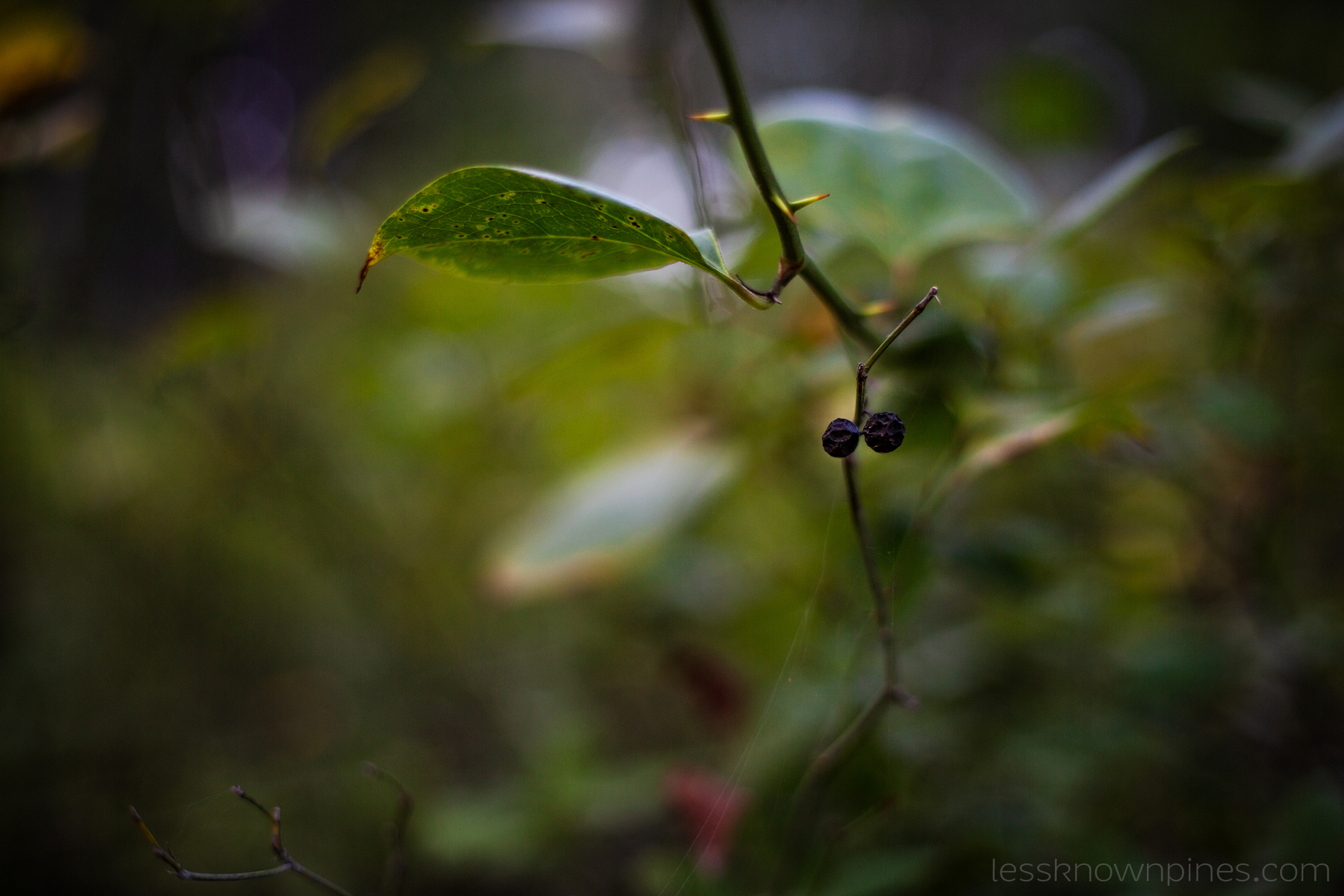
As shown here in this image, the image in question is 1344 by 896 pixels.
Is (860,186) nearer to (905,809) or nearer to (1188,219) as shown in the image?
(1188,219)

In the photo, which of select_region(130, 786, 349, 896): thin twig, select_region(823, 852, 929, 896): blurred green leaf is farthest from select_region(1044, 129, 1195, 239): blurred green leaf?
select_region(130, 786, 349, 896): thin twig

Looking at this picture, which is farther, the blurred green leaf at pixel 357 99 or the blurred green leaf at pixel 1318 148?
the blurred green leaf at pixel 357 99

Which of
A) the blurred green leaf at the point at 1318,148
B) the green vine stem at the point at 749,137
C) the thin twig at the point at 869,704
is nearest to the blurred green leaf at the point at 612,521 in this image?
the thin twig at the point at 869,704

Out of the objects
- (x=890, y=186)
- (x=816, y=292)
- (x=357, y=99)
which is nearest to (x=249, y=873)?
(x=816, y=292)

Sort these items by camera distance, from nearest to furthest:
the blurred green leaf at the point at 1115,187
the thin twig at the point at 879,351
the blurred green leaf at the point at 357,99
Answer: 1. the thin twig at the point at 879,351
2. the blurred green leaf at the point at 1115,187
3. the blurred green leaf at the point at 357,99

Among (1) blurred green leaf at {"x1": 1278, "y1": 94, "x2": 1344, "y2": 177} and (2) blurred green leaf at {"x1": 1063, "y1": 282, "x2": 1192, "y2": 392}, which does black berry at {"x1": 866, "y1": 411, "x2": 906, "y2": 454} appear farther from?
(1) blurred green leaf at {"x1": 1278, "y1": 94, "x2": 1344, "y2": 177}

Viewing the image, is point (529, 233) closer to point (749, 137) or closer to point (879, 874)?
point (749, 137)

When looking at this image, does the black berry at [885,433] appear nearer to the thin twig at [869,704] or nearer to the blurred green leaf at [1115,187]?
the thin twig at [869,704]
